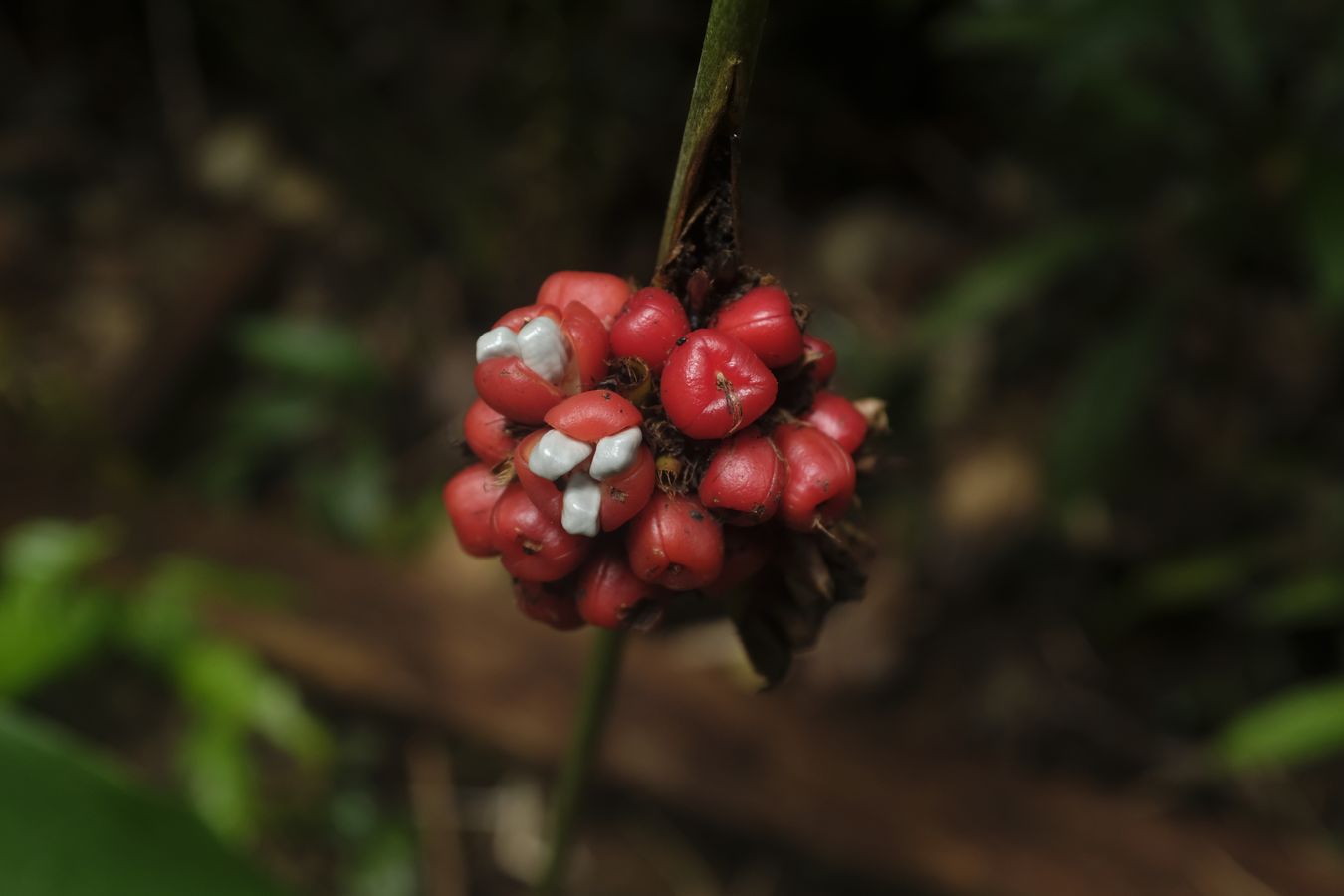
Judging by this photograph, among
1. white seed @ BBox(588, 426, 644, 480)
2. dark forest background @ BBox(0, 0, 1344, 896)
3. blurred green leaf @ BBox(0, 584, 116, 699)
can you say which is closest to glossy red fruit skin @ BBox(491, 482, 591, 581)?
white seed @ BBox(588, 426, 644, 480)

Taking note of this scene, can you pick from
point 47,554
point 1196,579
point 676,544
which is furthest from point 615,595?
point 1196,579

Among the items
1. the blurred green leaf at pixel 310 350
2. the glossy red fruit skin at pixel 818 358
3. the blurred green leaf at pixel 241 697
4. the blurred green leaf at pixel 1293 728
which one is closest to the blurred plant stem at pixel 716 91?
the glossy red fruit skin at pixel 818 358

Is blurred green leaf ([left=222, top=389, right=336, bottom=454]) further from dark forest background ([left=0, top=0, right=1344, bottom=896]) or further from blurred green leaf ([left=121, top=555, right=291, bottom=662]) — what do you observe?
blurred green leaf ([left=121, top=555, right=291, bottom=662])

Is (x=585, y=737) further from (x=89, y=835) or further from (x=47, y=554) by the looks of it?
(x=47, y=554)

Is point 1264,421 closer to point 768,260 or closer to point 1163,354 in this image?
point 1163,354

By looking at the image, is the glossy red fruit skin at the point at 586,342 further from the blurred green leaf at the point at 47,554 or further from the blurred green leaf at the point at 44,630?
the blurred green leaf at the point at 47,554

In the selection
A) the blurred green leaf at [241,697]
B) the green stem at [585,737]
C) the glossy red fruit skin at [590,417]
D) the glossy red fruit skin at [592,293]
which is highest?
the glossy red fruit skin at [592,293]

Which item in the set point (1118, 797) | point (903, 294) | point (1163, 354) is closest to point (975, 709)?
point (1118, 797)
